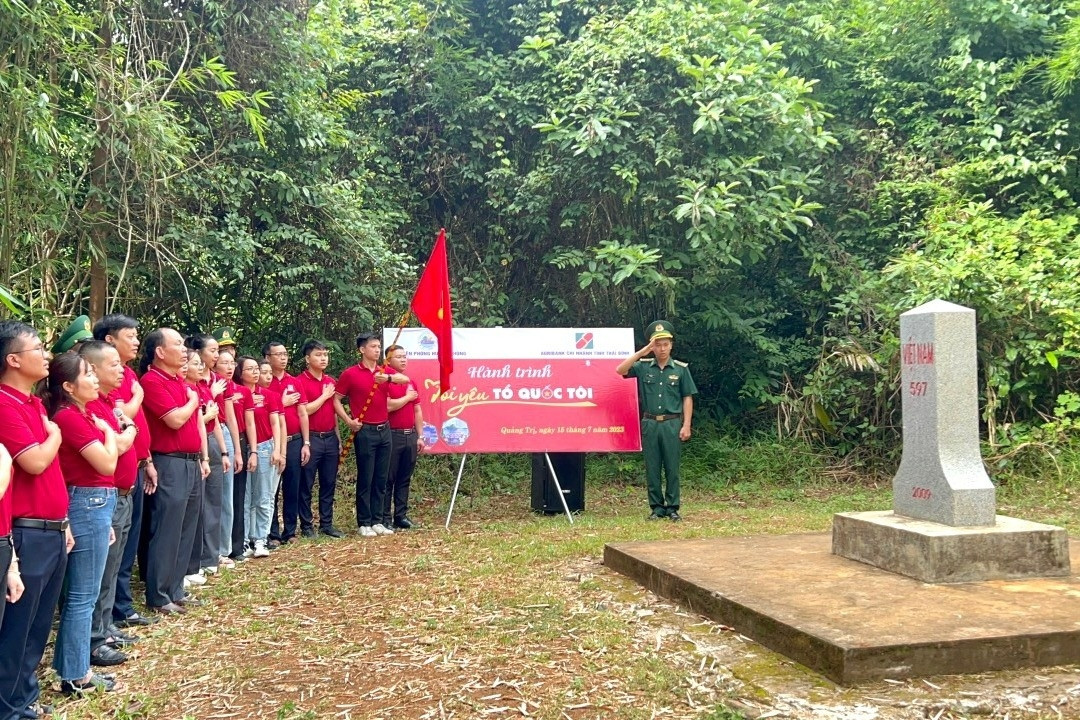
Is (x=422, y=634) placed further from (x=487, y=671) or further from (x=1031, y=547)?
(x=1031, y=547)

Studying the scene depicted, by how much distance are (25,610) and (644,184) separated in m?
7.97

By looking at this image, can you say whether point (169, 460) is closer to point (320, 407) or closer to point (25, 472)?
point (25, 472)

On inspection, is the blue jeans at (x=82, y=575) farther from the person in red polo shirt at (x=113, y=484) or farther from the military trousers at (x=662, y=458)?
the military trousers at (x=662, y=458)

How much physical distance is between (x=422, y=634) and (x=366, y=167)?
7.62 meters

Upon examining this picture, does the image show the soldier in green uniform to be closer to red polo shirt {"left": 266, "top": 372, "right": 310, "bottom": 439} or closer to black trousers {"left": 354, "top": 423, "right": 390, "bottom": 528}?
black trousers {"left": 354, "top": 423, "right": 390, "bottom": 528}

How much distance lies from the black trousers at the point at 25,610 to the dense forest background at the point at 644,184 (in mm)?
4380

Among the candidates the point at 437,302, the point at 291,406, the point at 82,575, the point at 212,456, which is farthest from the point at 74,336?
the point at 437,302

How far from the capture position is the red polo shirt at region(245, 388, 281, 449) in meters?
6.58

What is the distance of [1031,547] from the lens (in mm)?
4594

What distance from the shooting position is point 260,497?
6.68 m

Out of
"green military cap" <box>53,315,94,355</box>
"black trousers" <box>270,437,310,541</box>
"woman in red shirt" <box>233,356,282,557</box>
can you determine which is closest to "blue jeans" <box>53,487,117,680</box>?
"green military cap" <box>53,315,94,355</box>

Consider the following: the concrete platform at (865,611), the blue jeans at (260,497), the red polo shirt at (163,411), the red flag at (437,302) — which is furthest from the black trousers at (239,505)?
the concrete platform at (865,611)

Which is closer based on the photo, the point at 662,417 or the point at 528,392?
the point at 662,417

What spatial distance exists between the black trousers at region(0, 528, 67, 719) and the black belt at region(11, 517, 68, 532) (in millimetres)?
14
